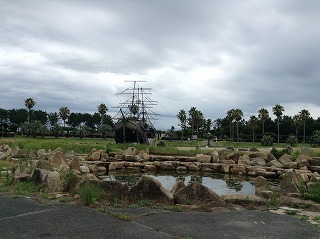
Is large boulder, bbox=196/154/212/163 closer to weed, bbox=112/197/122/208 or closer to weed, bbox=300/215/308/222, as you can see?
weed, bbox=112/197/122/208

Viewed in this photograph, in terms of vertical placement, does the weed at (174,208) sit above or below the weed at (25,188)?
below

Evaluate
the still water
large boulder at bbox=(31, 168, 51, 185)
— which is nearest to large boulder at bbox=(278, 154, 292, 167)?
the still water

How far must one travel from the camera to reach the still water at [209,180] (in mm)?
17625

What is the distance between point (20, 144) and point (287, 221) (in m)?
28.1

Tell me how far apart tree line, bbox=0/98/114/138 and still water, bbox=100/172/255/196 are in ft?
137

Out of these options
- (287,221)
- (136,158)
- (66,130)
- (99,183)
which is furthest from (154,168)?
(66,130)

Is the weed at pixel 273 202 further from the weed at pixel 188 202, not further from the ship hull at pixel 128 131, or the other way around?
the ship hull at pixel 128 131

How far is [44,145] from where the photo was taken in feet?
97.3

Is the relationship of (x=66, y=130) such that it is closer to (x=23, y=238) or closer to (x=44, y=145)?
(x=44, y=145)

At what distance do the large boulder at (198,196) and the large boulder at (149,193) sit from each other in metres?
0.28

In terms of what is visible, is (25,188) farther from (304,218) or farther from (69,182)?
(304,218)

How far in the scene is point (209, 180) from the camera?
67.9ft

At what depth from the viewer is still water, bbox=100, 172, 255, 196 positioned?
17625mm

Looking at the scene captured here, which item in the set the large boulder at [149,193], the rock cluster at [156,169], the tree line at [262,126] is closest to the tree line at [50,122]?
the tree line at [262,126]
